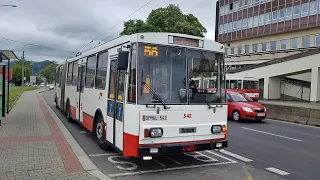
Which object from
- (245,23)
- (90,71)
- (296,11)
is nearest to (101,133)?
(90,71)

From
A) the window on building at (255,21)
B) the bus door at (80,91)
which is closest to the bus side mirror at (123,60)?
the bus door at (80,91)

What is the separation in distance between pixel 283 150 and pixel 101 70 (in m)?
5.98

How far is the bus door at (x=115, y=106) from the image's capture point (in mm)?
6843

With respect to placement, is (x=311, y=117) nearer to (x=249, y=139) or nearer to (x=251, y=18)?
(x=249, y=139)

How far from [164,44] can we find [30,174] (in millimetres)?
3779

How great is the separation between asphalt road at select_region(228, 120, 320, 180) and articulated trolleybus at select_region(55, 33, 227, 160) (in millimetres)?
1727

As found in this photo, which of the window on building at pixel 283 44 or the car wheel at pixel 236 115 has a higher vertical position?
the window on building at pixel 283 44

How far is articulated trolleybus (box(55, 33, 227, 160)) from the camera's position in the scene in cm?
629

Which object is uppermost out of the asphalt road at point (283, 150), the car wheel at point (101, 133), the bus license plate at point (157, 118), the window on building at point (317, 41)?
the window on building at point (317, 41)

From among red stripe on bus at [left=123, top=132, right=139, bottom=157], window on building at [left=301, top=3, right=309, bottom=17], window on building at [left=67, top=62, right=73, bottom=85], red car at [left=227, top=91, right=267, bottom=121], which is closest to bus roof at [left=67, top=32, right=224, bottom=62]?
red stripe on bus at [left=123, top=132, right=139, bottom=157]

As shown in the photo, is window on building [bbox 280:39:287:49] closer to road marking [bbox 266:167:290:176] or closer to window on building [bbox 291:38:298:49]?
window on building [bbox 291:38:298:49]

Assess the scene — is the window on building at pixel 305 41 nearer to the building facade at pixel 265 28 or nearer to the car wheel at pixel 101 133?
the building facade at pixel 265 28

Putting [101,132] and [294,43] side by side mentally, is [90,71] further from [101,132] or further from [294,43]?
[294,43]

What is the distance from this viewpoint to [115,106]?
7.25m
